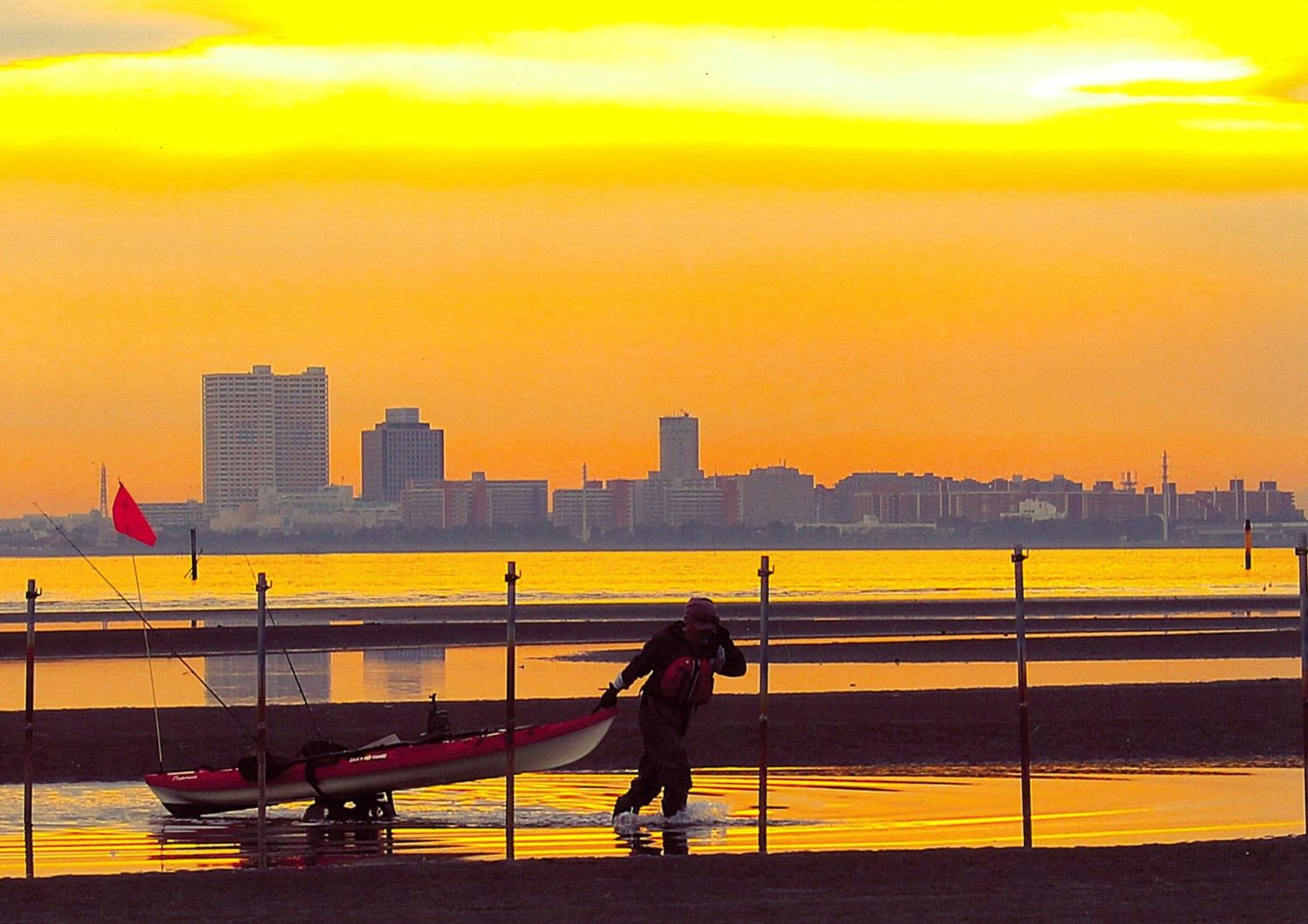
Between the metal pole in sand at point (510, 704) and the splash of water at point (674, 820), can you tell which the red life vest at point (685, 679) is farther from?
the metal pole in sand at point (510, 704)

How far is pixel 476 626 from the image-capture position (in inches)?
3012

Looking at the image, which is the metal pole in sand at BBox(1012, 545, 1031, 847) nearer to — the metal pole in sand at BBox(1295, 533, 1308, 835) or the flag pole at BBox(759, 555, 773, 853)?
the flag pole at BBox(759, 555, 773, 853)

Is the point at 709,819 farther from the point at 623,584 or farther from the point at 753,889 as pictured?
the point at 623,584

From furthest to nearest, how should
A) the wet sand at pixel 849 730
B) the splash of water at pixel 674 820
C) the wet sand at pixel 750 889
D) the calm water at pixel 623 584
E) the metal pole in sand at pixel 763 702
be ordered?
A: the calm water at pixel 623 584
the wet sand at pixel 849 730
the splash of water at pixel 674 820
the metal pole in sand at pixel 763 702
the wet sand at pixel 750 889

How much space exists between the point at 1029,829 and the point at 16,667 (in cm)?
4147

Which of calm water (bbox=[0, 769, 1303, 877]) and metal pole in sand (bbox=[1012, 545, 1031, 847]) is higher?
metal pole in sand (bbox=[1012, 545, 1031, 847])

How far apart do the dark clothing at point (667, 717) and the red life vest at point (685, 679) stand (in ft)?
0.14

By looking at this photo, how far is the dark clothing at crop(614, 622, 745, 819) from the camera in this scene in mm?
20953

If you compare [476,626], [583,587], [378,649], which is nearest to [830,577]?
[583,587]

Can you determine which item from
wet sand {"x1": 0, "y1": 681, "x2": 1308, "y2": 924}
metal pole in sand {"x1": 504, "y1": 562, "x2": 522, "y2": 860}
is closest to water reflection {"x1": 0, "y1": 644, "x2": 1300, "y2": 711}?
metal pole in sand {"x1": 504, "y1": 562, "x2": 522, "y2": 860}

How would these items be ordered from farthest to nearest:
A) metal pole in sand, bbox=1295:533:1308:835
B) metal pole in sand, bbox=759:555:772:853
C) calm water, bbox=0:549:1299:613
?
1. calm water, bbox=0:549:1299:613
2. metal pole in sand, bbox=1295:533:1308:835
3. metal pole in sand, bbox=759:555:772:853

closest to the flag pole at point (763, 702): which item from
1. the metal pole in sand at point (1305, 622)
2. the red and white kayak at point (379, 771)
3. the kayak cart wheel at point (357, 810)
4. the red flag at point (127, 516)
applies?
the red and white kayak at point (379, 771)

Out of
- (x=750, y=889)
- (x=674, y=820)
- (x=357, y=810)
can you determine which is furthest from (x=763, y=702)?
(x=357, y=810)

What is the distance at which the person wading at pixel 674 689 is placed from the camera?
20.9 metres
